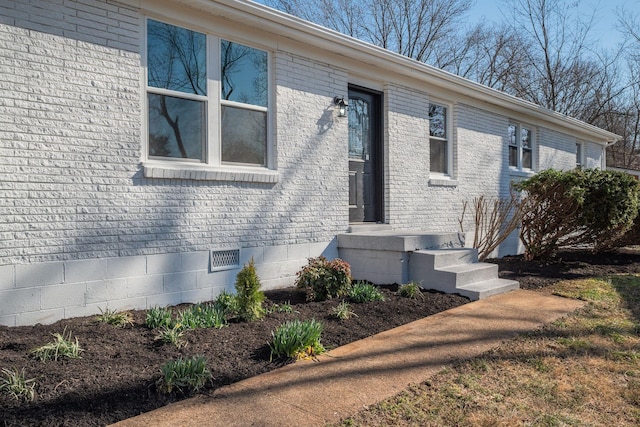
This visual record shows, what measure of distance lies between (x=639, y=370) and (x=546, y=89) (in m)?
24.1

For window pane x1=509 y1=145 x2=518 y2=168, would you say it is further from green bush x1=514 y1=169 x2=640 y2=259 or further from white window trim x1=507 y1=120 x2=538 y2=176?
green bush x1=514 y1=169 x2=640 y2=259

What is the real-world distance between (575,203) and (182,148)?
6782 mm

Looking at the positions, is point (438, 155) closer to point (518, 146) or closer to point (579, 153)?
point (518, 146)

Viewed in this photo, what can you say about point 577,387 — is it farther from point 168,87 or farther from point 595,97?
point 595,97

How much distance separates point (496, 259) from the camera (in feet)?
32.7

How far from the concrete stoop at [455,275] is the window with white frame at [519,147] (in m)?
5.71

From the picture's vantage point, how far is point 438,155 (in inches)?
369

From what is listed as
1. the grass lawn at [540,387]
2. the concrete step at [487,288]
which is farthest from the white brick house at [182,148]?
the grass lawn at [540,387]

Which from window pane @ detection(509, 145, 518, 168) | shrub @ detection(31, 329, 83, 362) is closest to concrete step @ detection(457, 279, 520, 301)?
shrub @ detection(31, 329, 83, 362)

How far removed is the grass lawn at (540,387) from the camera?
9.35 feet

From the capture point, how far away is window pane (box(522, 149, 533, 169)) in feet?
39.8

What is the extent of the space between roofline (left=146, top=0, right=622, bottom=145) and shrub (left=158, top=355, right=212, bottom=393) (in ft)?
12.8

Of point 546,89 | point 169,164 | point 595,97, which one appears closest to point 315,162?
point 169,164

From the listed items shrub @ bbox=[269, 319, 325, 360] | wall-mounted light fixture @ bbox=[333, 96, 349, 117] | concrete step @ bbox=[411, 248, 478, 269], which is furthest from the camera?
wall-mounted light fixture @ bbox=[333, 96, 349, 117]
